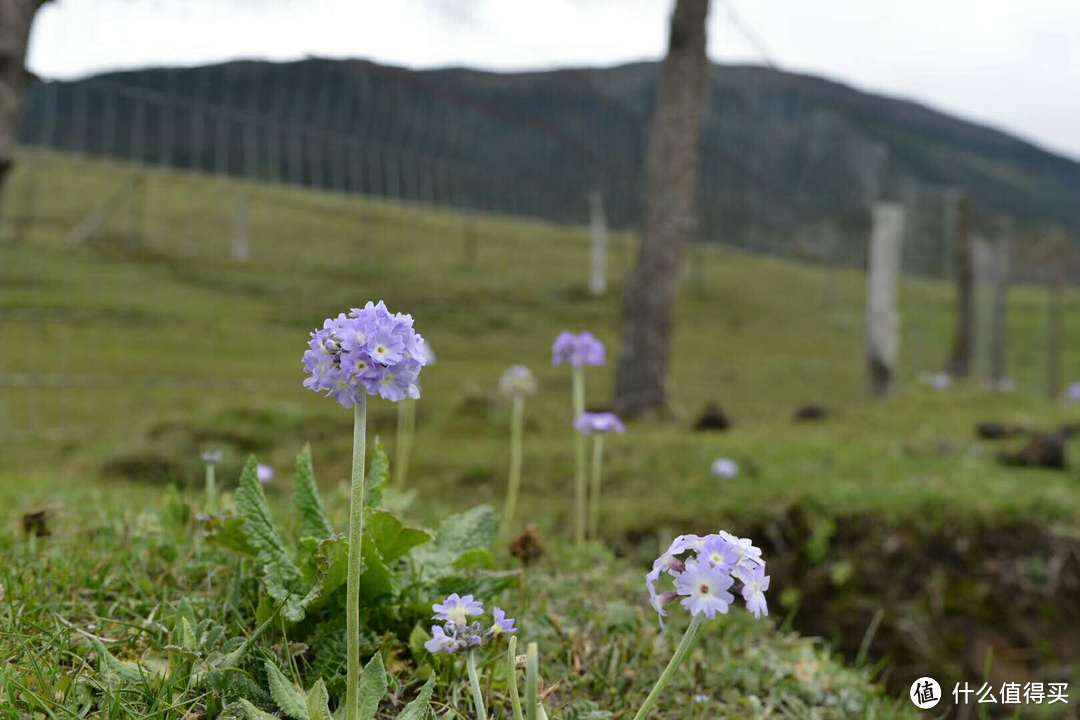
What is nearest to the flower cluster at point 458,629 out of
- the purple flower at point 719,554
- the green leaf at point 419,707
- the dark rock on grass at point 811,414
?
the green leaf at point 419,707

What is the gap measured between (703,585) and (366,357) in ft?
2.23

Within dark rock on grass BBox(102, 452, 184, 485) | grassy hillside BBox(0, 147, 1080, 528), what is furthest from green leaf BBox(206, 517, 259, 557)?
dark rock on grass BBox(102, 452, 184, 485)

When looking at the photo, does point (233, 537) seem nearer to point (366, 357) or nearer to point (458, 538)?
point (458, 538)

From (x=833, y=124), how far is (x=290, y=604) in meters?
49.0

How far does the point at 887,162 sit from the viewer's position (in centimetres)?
4447

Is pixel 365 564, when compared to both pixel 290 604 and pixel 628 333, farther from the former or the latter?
pixel 628 333

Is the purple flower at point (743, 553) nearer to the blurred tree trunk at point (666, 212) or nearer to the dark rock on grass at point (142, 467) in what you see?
the dark rock on grass at point (142, 467)

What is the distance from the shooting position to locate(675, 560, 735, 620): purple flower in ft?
5.04

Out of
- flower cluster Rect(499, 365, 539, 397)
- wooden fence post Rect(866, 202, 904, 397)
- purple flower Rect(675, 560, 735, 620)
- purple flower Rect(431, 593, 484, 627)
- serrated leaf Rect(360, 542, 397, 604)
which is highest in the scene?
wooden fence post Rect(866, 202, 904, 397)

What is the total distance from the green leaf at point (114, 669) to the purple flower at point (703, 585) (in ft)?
3.69

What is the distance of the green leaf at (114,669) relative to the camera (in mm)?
1870

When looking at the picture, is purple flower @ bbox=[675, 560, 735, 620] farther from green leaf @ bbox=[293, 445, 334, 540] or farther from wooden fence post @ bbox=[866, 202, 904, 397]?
wooden fence post @ bbox=[866, 202, 904, 397]

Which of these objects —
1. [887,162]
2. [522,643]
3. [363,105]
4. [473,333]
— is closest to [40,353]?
[363,105]

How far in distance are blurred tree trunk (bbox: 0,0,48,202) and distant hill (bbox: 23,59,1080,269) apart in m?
1.00
